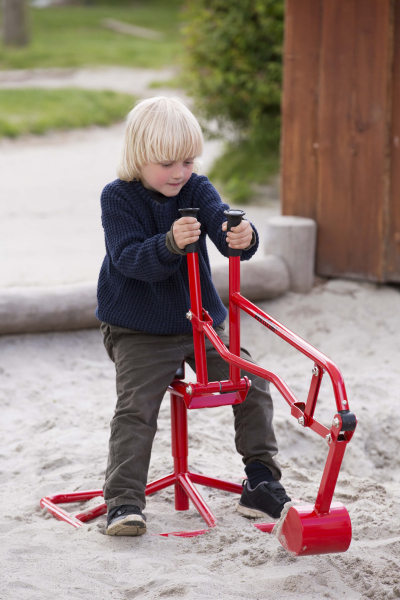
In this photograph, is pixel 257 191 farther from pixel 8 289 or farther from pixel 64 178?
pixel 8 289

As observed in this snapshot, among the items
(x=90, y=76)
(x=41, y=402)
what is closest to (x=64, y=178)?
(x=41, y=402)

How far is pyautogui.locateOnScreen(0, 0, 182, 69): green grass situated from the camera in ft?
47.6

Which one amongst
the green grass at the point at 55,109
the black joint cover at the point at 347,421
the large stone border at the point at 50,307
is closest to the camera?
the black joint cover at the point at 347,421

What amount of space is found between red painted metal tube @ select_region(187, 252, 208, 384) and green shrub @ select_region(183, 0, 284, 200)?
4004 mm

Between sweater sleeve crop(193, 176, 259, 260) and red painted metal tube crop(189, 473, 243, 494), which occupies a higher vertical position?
sweater sleeve crop(193, 176, 259, 260)

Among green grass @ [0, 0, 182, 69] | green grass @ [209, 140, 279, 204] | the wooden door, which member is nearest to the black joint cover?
the wooden door

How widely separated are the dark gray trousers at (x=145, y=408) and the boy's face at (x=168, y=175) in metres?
0.42

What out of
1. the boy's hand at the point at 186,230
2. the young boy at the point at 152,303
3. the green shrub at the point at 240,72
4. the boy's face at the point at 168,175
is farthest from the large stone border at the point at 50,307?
the green shrub at the point at 240,72

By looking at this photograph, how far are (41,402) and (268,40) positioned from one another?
376 centimetres

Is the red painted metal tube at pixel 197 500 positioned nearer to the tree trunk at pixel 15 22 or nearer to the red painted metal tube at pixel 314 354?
the red painted metal tube at pixel 314 354

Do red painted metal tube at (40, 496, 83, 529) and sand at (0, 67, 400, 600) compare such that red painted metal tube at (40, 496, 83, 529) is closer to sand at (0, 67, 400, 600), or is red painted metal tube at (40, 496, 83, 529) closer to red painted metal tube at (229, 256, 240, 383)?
sand at (0, 67, 400, 600)

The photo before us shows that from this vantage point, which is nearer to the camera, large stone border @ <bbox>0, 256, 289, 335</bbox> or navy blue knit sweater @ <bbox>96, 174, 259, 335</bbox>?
navy blue knit sweater @ <bbox>96, 174, 259, 335</bbox>

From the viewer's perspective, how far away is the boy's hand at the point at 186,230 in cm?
182

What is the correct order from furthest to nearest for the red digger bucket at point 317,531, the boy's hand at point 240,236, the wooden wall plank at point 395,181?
the wooden wall plank at point 395,181, the boy's hand at point 240,236, the red digger bucket at point 317,531
